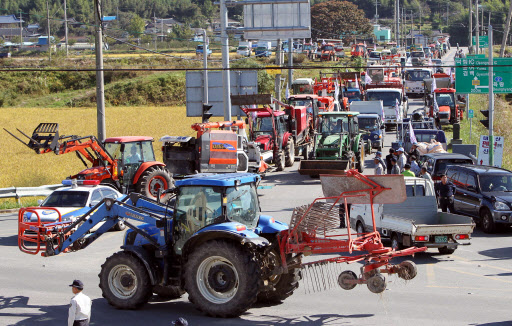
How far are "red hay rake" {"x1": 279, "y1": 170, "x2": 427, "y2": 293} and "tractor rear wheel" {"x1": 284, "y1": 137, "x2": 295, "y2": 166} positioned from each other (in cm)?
2167

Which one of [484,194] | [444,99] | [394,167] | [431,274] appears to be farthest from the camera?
[444,99]

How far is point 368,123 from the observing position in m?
39.6

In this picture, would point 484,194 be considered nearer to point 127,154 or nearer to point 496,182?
point 496,182

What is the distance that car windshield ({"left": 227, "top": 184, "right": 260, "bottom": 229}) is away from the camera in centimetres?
1180

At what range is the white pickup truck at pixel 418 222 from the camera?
1612 cm

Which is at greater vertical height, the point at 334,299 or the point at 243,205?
the point at 243,205

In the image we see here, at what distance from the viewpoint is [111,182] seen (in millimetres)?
23469

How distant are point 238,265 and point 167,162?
649 inches

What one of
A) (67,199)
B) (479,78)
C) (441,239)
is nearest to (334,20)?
(479,78)

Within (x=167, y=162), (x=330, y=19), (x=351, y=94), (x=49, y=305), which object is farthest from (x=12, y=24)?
(x=49, y=305)

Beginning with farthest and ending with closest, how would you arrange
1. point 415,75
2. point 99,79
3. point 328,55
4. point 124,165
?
point 328,55 → point 415,75 → point 99,79 → point 124,165

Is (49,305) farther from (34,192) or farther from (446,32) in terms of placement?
(446,32)

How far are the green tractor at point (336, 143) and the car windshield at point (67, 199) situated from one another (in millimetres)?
10737

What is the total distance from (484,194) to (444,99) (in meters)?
29.2
